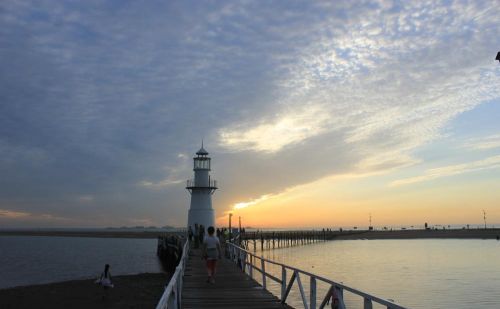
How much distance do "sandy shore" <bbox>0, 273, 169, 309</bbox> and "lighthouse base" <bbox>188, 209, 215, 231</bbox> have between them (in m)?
10.2

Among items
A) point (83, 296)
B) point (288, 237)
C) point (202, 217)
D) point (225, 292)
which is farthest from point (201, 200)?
point (288, 237)

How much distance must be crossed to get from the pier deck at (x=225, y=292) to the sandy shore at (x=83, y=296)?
21.9ft

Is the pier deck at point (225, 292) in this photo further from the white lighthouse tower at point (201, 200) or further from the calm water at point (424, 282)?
the white lighthouse tower at point (201, 200)

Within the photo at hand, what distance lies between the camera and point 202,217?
130 feet

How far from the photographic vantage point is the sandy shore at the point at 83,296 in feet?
71.2

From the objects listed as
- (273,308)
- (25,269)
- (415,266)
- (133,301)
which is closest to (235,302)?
(273,308)

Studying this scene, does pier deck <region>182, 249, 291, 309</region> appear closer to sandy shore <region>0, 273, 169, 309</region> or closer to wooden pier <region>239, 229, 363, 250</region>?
sandy shore <region>0, 273, 169, 309</region>

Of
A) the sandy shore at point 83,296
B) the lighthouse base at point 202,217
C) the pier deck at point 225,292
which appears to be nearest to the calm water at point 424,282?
the pier deck at point 225,292

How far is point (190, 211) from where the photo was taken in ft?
132

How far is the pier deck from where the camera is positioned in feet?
35.8

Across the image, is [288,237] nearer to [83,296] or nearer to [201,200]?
[201,200]

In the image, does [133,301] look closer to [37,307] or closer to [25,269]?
[37,307]

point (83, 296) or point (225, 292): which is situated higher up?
point (225, 292)

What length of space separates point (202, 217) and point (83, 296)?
16.6m
